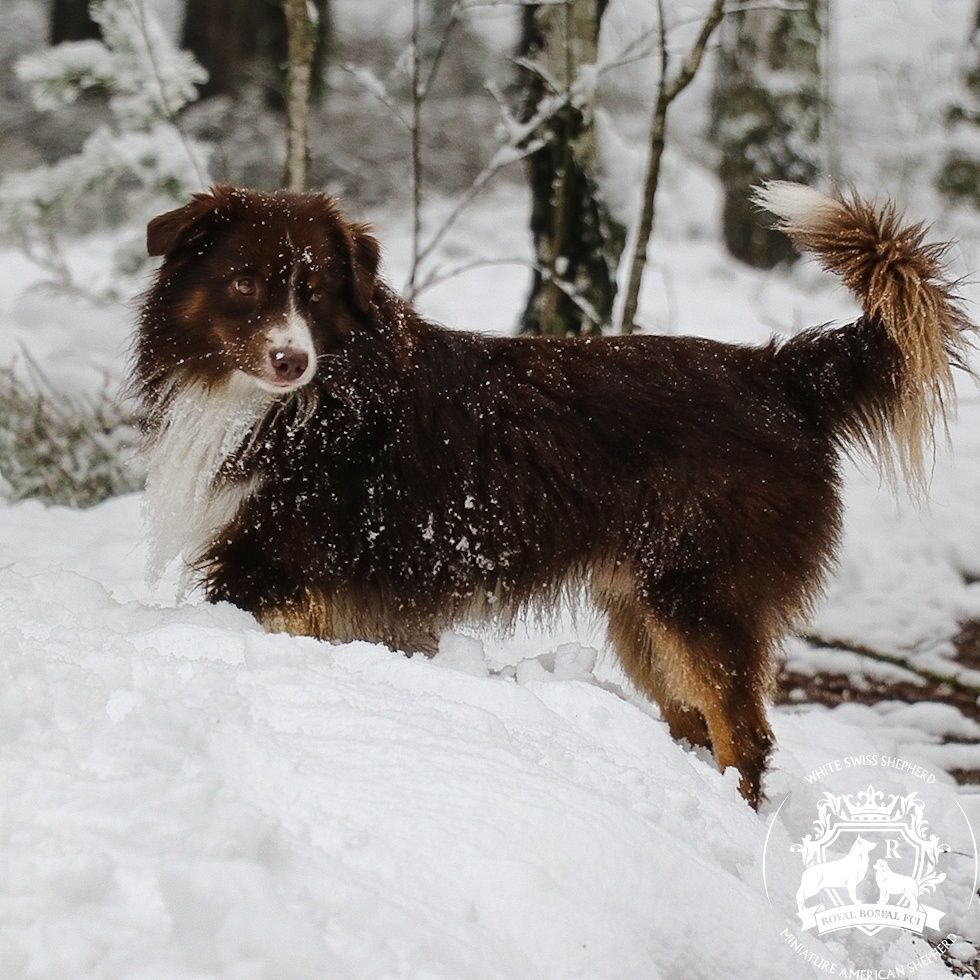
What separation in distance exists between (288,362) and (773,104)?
11251 mm

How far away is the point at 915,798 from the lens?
4.09 meters

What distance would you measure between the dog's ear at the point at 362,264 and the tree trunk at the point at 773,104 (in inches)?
394

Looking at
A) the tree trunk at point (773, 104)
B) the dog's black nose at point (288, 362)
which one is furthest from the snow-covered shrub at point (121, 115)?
the tree trunk at point (773, 104)

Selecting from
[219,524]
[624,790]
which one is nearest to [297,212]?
[219,524]

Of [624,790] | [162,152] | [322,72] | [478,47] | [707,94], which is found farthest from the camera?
[707,94]

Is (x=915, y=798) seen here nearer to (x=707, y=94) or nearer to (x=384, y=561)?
(x=384, y=561)

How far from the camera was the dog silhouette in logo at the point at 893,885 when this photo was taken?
10.9ft

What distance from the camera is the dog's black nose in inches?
144

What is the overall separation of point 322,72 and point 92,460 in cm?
994

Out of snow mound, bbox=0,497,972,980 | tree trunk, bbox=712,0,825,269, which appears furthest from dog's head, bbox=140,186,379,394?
tree trunk, bbox=712,0,825,269

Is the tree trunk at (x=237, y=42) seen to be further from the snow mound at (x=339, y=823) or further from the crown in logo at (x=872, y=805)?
the snow mound at (x=339, y=823)

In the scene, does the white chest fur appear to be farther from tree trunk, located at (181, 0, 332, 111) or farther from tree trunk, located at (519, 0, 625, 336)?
tree trunk, located at (181, 0, 332, 111)

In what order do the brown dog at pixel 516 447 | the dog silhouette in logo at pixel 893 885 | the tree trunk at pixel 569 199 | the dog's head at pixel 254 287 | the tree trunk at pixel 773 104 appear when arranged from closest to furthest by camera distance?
the dog silhouette in logo at pixel 893 885
the dog's head at pixel 254 287
the brown dog at pixel 516 447
the tree trunk at pixel 569 199
the tree trunk at pixel 773 104

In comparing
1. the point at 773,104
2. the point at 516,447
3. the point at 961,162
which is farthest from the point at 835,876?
the point at 961,162
